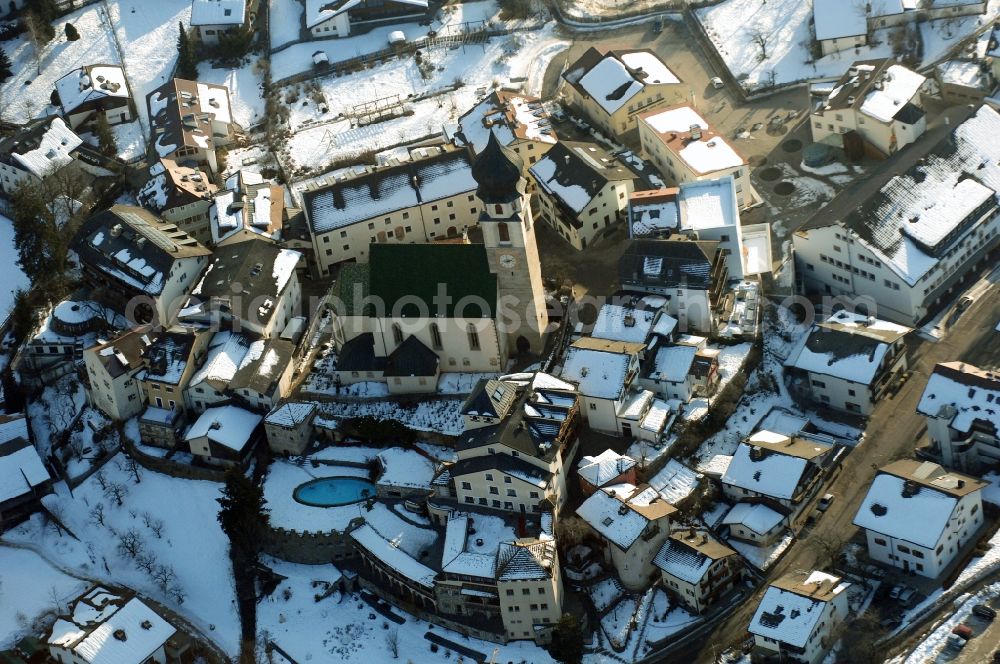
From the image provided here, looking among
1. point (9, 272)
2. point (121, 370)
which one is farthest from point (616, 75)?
point (9, 272)

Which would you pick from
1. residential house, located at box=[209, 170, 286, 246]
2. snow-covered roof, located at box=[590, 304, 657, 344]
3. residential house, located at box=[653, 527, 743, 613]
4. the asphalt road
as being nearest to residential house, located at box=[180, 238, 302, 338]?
residential house, located at box=[209, 170, 286, 246]

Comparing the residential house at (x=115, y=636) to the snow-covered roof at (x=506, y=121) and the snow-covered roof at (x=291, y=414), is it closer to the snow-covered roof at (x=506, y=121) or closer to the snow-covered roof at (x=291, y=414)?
the snow-covered roof at (x=291, y=414)

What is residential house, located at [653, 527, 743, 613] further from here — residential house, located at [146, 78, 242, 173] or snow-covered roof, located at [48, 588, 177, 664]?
residential house, located at [146, 78, 242, 173]

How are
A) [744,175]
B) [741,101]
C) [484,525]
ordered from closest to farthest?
[484,525], [744,175], [741,101]

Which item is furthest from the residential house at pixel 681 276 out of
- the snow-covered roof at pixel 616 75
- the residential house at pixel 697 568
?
the snow-covered roof at pixel 616 75

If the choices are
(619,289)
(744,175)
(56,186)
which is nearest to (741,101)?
(744,175)

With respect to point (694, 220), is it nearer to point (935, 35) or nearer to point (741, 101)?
point (741, 101)

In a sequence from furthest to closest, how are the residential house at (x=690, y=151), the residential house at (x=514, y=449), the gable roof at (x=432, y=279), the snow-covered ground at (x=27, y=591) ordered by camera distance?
the residential house at (x=690, y=151) → the gable roof at (x=432, y=279) → the snow-covered ground at (x=27, y=591) → the residential house at (x=514, y=449)

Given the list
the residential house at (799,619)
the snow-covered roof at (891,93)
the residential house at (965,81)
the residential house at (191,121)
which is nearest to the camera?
the residential house at (799,619)
